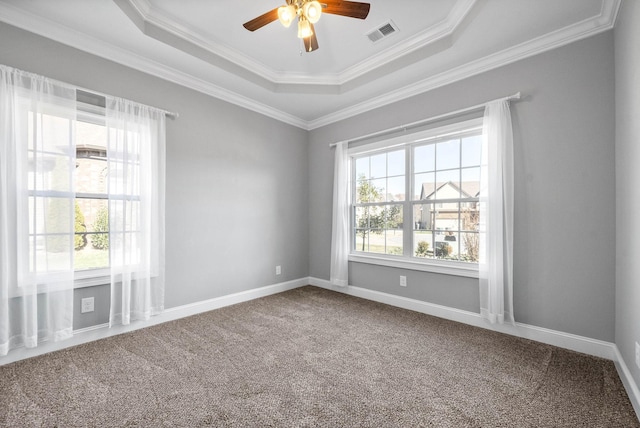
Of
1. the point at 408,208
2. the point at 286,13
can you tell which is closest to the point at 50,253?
the point at 286,13

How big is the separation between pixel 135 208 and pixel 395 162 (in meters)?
3.01

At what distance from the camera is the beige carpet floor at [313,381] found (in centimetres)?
158

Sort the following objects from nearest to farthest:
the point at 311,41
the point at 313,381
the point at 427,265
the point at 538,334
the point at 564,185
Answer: the point at 313,381 < the point at 311,41 < the point at 564,185 < the point at 538,334 < the point at 427,265

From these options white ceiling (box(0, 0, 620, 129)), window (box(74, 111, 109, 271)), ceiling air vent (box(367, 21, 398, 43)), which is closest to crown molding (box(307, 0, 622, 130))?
white ceiling (box(0, 0, 620, 129))

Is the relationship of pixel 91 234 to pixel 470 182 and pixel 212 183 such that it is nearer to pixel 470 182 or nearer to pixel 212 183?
pixel 212 183

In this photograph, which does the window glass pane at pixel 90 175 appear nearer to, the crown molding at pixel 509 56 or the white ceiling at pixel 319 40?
the white ceiling at pixel 319 40

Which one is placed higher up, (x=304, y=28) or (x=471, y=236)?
(x=304, y=28)

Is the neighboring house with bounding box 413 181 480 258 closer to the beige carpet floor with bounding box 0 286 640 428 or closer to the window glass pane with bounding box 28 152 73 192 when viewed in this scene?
the beige carpet floor with bounding box 0 286 640 428

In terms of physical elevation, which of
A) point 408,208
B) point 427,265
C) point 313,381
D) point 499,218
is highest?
point 408,208

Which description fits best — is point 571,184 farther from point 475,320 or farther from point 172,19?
point 172,19

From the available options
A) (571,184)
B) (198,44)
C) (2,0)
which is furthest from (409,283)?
(2,0)

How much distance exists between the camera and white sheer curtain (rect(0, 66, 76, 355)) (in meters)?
2.09

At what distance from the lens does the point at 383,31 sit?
8.66ft

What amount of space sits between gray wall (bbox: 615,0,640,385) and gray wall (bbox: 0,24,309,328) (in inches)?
138
